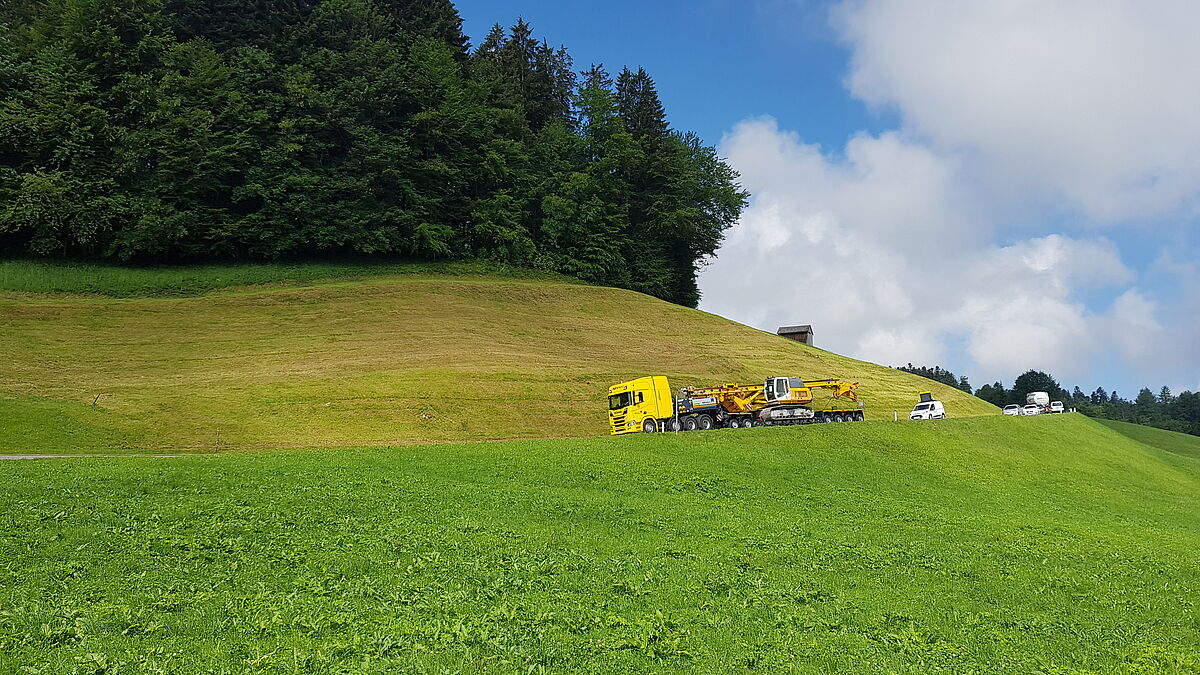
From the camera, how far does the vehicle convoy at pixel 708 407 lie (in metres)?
36.1

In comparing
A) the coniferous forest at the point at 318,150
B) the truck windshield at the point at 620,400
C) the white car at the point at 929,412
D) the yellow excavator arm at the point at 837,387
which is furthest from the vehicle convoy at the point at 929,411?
the coniferous forest at the point at 318,150

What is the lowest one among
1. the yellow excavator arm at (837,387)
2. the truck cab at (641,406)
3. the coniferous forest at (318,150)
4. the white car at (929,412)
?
the truck cab at (641,406)

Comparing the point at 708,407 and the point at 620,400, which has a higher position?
the point at 708,407

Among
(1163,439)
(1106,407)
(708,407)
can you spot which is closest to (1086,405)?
(1106,407)

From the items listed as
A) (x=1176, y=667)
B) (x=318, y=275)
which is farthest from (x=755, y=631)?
(x=318, y=275)

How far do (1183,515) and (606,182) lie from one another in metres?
58.4

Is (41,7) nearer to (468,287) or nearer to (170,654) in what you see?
(468,287)

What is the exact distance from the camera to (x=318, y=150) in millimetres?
65438

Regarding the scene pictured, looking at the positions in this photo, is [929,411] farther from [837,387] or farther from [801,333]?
[801,333]

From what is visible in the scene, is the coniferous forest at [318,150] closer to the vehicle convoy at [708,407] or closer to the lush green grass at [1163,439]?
the vehicle convoy at [708,407]

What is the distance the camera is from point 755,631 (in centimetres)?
1082

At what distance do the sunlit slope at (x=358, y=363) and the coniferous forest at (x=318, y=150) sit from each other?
7.24 meters

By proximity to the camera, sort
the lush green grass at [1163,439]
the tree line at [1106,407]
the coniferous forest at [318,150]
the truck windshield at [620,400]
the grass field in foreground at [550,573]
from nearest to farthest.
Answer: the grass field in foreground at [550,573] < the truck windshield at [620,400] < the coniferous forest at [318,150] < the lush green grass at [1163,439] < the tree line at [1106,407]

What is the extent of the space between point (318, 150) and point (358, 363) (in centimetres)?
3019
